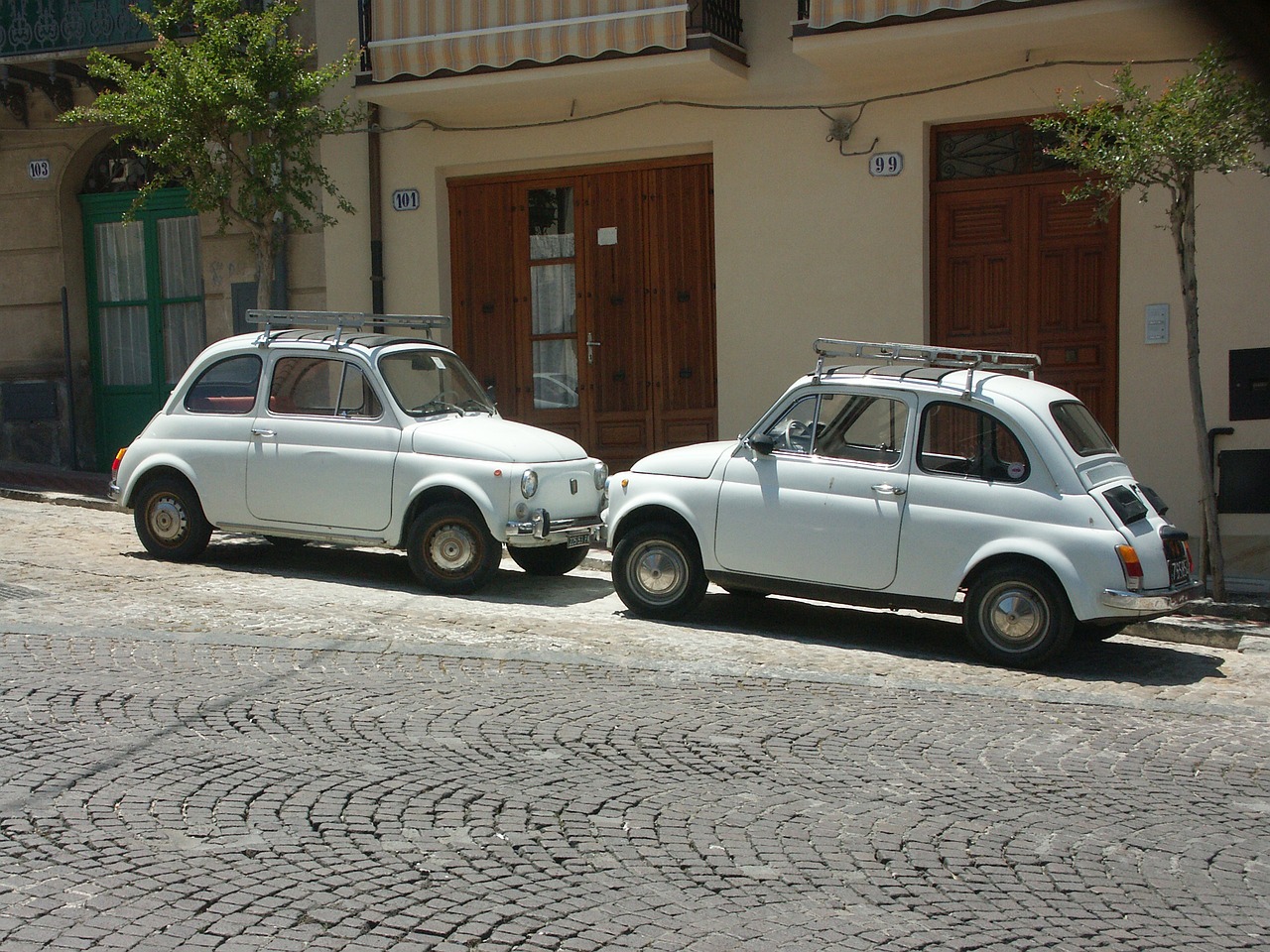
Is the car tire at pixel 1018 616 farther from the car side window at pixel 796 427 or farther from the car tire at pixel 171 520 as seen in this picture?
the car tire at pixel 171 520

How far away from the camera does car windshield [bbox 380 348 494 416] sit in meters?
10.5

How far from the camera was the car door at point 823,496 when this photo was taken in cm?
848

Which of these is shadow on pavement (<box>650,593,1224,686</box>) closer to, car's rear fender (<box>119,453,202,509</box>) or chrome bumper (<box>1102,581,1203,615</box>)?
chrome bumper (<box>1102,581,1203,615</box>)

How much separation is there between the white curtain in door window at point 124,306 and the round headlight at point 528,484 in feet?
32.3

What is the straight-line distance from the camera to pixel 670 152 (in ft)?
48.2

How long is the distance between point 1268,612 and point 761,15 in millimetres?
7731

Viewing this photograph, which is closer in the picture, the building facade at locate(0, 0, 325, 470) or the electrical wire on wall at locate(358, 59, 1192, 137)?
the electrical wire on wall at locate(358, 59, 1192, 137)

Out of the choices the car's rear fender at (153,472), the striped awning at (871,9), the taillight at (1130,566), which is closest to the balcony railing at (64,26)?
the car's rear fender at (153,472)

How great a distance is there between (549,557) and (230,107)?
5.73 metres

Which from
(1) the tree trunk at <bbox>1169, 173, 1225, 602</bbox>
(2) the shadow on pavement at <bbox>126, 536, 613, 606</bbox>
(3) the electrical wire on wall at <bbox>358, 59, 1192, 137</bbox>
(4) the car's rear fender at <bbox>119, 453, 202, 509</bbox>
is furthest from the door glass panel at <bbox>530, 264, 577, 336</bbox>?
(1) the tree trunk at <bbox>1169, 173, 1225, 602</bbox>

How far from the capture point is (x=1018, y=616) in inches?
315

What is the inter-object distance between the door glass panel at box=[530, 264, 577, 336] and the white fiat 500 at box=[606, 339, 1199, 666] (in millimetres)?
6249

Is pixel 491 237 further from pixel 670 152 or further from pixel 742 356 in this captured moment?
pixel 742 356

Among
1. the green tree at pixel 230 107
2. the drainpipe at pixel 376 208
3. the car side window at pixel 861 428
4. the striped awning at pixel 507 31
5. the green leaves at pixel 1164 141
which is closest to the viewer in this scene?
the car side window at pixel 861 428
